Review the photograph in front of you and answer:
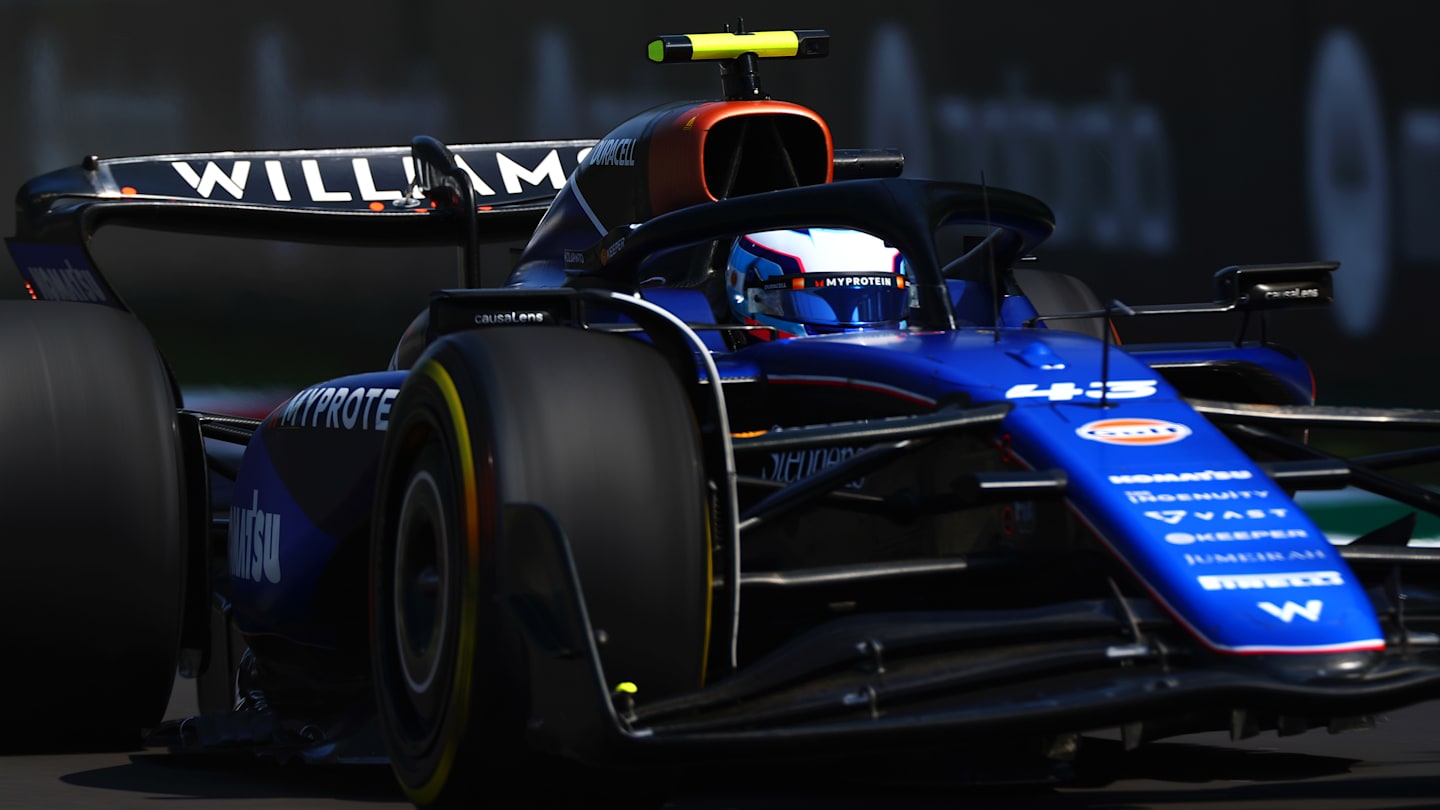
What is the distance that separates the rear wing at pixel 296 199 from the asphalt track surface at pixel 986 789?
169 centimetres

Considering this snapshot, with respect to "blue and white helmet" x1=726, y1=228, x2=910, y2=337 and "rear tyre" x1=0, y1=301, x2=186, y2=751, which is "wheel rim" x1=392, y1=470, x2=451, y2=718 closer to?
"rear tyre" x1=0, y1=301, x2=186, y2=751

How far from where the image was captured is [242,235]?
6695 mm

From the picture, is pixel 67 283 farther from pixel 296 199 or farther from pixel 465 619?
pixel 465 619

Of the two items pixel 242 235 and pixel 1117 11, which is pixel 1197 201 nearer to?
pixel 1117 11

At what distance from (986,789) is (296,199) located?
350 cm

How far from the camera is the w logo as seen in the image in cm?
342

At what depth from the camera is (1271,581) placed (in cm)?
349

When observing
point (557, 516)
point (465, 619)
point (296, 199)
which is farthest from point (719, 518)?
point (296, 199)

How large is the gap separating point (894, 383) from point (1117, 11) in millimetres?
7976

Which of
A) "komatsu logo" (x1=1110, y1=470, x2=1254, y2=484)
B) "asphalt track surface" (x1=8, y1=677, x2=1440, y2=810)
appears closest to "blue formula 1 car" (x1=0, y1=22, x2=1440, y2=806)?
"komatsu logo" (x1=1110, y1=470, x2=1254, y2=484)

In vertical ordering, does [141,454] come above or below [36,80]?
below

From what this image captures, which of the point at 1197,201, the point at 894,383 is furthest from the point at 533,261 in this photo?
the point at 1197,201

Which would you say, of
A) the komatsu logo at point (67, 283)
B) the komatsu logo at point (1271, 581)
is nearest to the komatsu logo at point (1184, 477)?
the komatsu logo at point (1271, 581)

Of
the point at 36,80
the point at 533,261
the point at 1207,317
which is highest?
the point at 36,80
